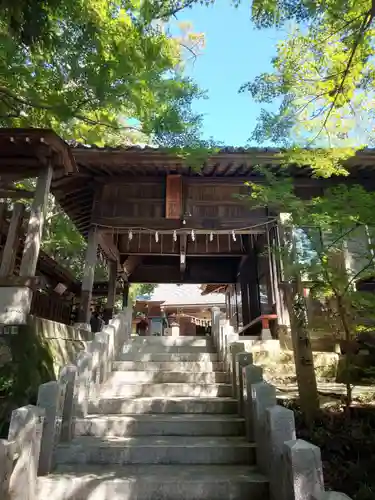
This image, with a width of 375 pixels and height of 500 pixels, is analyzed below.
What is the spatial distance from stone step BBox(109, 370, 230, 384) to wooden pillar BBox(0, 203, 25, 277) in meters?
2.79

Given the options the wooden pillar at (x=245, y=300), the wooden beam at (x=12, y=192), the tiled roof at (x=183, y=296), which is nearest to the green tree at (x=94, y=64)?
the wooden beam at (x=12, y=192)

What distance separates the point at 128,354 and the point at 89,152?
5.27 meters

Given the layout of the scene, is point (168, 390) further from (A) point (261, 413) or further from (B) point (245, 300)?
(B) point (245, 300)

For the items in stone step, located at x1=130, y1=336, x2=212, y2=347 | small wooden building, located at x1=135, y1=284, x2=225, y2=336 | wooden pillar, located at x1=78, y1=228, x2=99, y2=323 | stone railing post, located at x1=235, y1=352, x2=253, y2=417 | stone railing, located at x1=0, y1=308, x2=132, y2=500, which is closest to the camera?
stone railing, located at x1=0, y1=308, x2=132, y2=500

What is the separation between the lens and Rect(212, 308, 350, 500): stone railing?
2.90m

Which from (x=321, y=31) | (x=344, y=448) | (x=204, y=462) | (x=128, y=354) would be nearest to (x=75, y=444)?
(x=204, y=462)


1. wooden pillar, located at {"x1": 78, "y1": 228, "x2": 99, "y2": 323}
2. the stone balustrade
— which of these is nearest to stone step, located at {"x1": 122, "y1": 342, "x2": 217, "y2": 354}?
wooden pillar, located at {"x1": 78, "y1": 228, "x2": 99, "y2": 323}

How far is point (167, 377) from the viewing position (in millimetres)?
6422

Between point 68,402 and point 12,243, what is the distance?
347 centimetres

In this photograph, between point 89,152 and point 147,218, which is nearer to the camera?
point 89,152

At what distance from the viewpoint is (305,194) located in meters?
10.4

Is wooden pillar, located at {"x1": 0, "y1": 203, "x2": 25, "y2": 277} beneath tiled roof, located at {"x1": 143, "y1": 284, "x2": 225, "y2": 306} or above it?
beneath

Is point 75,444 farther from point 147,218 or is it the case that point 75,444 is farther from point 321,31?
point 321,31

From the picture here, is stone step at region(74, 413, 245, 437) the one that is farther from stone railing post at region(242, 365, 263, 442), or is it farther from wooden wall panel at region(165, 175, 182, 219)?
wooden wall panel at region(165, 175, 182, 219)
